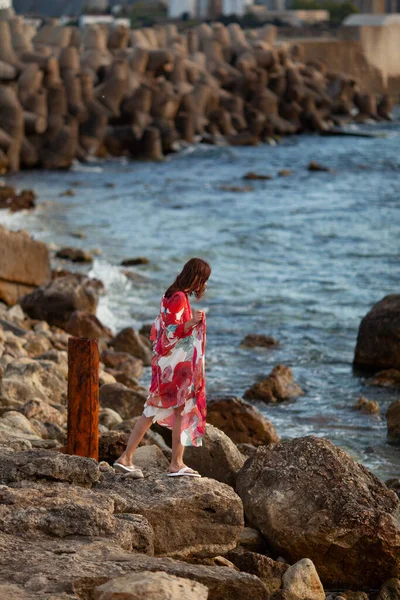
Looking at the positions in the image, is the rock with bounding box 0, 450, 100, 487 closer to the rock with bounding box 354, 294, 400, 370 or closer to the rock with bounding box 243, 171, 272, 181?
the rock with bounding box 354, 294, 400, 370

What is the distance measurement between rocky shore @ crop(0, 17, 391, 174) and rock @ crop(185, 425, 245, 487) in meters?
21.0

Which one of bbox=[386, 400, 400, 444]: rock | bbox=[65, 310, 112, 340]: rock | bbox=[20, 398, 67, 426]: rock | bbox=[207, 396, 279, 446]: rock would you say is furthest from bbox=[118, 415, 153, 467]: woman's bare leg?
bbox=[65, 310, 112, 340]: rock

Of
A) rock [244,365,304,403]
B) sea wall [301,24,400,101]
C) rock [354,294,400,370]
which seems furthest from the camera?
sea wall [301,24,400,101]

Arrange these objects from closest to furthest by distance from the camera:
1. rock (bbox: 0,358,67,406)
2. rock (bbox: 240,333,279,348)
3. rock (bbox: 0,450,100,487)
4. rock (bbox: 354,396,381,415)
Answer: rock (bbox: 0,450,100,487)
rock (bbox: 0,358,67,406)
rock (bbox: 354,396,381,415)
rock (bbox: 240,333,279,348)

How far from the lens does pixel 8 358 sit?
9.78 meters

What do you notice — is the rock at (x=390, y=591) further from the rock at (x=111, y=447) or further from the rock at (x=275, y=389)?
the rock at (x=275, y=389)

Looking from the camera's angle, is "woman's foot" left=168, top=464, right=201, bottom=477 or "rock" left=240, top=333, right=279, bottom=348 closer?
"woman's foot" left=168, top=464, right=201, bottom=477

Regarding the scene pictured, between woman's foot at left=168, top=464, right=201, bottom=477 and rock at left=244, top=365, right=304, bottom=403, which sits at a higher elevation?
woman's foot at left=168, top=464, right=201, bottom=477

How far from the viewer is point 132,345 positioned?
11.8 metres

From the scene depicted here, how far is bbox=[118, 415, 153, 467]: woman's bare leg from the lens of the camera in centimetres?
614

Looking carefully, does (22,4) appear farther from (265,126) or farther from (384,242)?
(384,242)

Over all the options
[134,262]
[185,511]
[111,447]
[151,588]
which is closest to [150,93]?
[134,262]

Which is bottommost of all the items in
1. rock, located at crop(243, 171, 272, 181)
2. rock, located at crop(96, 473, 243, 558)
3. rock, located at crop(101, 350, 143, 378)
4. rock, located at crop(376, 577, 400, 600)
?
rock, located at crop(243, 171, 272, 181)

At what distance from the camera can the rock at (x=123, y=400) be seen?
9.00 metres
